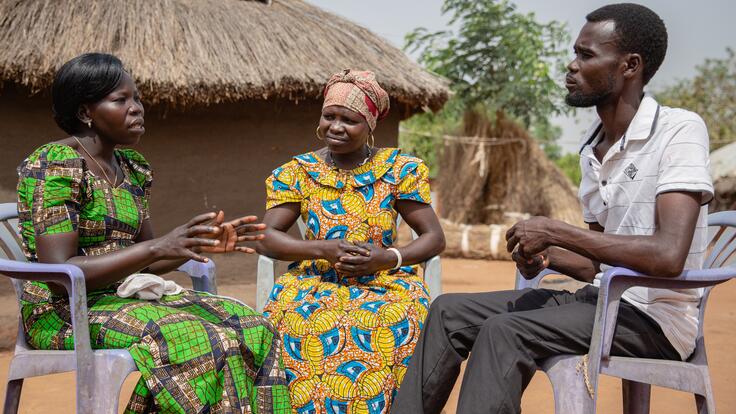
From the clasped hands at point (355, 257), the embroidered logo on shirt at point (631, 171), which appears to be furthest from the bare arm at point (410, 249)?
the embroidered logo on shirt at point (631, 171)

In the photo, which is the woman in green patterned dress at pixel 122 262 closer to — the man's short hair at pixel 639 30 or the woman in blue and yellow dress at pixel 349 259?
the woman in blue and yellow dress at pixel 349 259

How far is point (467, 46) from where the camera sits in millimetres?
12711

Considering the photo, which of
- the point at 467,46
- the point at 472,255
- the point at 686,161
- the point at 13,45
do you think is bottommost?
the point at 472,255

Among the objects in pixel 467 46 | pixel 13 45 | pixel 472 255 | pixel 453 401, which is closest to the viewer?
pixel 453 401

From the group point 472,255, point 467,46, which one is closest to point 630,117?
point 472,255

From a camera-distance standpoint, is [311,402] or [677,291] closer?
[677,291]

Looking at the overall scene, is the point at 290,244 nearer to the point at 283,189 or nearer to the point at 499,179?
the point at 283,189

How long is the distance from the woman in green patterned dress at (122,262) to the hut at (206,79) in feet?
8.61

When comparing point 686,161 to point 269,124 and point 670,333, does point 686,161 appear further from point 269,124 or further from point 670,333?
point 269,124

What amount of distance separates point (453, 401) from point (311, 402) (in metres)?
1.54

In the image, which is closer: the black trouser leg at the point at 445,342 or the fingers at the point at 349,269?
the black trouser leg at the point at 445,342

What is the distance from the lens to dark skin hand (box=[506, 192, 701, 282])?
2.23 meters

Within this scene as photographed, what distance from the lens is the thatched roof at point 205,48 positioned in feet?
16.7

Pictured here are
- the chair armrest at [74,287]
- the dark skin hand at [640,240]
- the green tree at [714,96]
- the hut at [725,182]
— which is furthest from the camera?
the green tree at [714,96]
